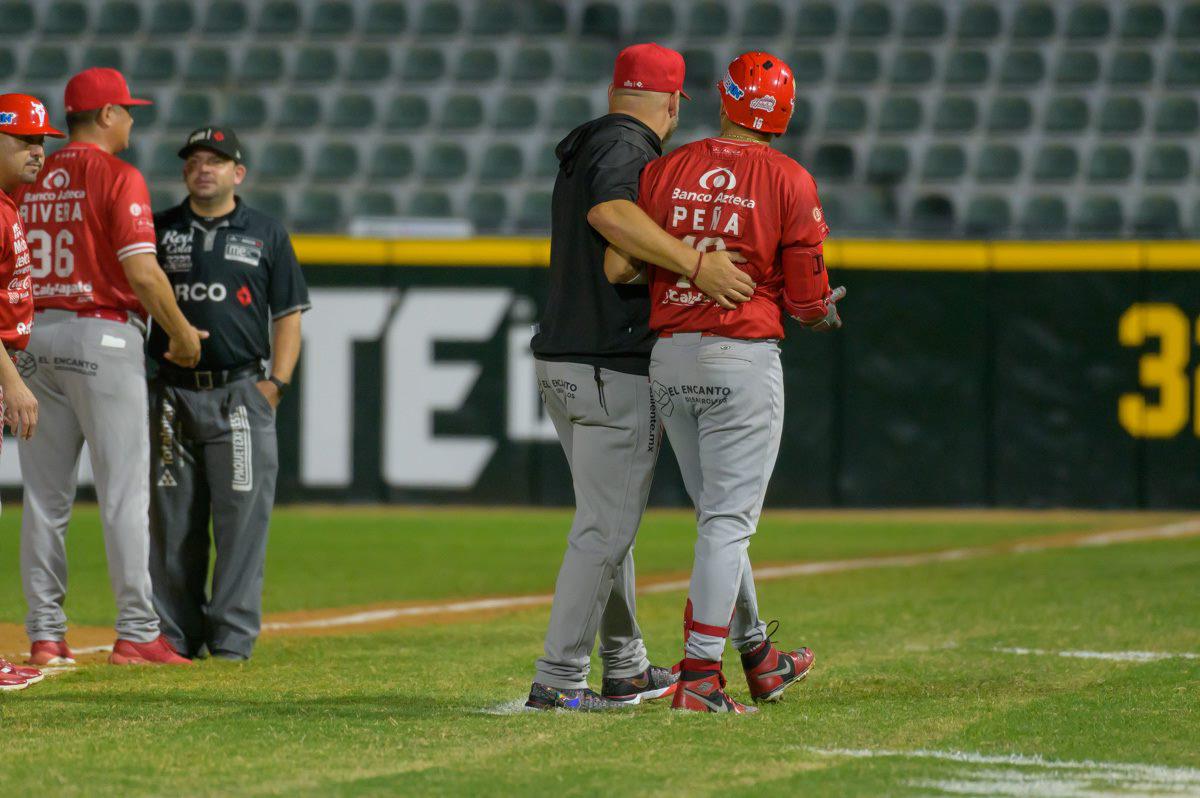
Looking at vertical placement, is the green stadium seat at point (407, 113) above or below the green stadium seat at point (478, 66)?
below

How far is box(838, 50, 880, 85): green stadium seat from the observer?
1582cm

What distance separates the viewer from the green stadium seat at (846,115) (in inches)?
612

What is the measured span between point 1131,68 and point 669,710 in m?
12.1

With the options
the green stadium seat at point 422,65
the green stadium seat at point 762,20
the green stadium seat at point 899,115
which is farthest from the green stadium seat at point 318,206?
the green stadium seat at point 899,115

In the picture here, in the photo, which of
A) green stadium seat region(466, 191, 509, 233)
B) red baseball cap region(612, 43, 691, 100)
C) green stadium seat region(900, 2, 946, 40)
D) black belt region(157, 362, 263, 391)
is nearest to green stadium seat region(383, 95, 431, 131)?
green stadium seat region(466, 191, 509, 233)

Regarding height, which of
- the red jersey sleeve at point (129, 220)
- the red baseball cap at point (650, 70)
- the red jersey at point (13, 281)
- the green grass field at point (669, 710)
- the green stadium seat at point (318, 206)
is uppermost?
the red baseball cap at point (650, 70)

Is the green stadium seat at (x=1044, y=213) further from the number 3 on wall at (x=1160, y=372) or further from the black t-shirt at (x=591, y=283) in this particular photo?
the black t-shirt at (x=591, y=283)

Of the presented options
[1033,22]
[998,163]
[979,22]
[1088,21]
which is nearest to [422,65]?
[979,22]

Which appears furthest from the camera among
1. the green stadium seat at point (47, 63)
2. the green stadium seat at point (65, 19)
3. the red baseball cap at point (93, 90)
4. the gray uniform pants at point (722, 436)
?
the green stadium seat at point (65, 19)

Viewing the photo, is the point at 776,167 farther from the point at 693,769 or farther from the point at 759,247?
the point at 693,769

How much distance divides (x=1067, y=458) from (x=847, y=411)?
1.67 metres

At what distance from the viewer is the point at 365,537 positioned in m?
11.8

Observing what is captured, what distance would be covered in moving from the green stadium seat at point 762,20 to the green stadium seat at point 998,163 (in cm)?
228

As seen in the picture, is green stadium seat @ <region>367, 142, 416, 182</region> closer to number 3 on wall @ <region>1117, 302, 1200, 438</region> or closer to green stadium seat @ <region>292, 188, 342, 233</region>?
green stadium seat @ <region>292, 188, 342, 233</region>
